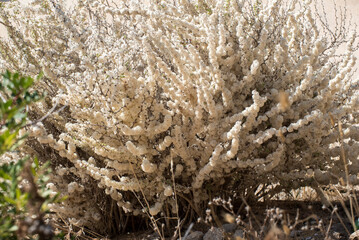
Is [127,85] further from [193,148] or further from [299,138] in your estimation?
[299,138]

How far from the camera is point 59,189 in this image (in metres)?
2.87

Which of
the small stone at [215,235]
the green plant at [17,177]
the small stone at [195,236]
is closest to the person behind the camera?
the green plant at [17,177]

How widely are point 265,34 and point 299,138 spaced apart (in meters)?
0.80

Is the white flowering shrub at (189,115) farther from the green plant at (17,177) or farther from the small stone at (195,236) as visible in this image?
the green plant at (17,177)

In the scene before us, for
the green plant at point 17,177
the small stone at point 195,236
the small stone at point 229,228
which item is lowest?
the small stone at point 195,236

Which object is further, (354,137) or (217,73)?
(354,137)

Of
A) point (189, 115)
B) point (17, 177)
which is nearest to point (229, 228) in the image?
point (189, 115)

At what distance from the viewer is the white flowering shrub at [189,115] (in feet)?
8.25

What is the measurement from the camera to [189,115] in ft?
8.64

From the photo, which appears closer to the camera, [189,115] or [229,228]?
[189,115]

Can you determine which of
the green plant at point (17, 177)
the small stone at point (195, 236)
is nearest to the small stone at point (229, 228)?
the small stone at point (195, 236)

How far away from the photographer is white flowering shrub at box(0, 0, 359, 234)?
8.25 ft

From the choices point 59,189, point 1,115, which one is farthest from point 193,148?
point 1,115

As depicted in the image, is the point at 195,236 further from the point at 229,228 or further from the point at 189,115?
the point at 189,115
